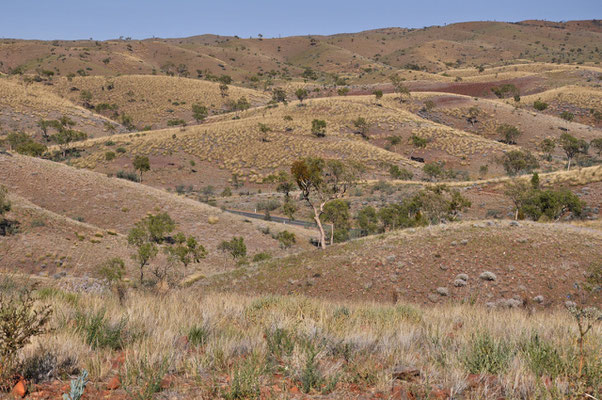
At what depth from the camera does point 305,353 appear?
4.15m

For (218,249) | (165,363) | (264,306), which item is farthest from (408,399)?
(218,249)

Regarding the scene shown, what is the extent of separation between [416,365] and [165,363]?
2.70 meters

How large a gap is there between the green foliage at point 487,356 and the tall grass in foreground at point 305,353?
0.01m

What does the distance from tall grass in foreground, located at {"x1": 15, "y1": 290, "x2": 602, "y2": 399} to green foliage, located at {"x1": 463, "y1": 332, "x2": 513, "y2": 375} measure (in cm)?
1

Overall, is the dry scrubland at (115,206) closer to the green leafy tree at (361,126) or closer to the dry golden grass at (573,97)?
the green leafy tree at (361,126)

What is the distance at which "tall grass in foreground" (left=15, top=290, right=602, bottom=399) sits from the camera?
359 centimetres

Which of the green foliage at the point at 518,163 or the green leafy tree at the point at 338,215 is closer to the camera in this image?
the green leafy tree at the point at 338,215

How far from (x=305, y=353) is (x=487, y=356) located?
2.01 metres

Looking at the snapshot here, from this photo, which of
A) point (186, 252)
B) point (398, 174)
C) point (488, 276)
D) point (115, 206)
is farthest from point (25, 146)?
point (488, 276)

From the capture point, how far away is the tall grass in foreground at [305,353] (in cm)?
359

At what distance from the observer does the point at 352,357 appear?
4.33m

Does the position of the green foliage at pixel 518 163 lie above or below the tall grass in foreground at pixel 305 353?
below

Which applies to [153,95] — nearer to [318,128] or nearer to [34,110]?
[34,110]

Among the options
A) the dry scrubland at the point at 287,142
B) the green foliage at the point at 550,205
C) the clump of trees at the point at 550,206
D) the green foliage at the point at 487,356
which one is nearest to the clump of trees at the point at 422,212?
the clump of trees at the point at 550,206
